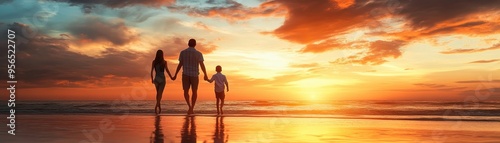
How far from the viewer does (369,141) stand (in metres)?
6.68

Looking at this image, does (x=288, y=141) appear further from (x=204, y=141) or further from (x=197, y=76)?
(x=197, y=76)

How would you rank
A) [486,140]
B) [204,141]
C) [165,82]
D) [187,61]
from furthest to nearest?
1. [165,82]
2. [187,61]
3. [486,140]
4. [204,141]

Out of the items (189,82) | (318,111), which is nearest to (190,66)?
(189,82)

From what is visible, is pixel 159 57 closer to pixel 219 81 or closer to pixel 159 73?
pixel 159 73

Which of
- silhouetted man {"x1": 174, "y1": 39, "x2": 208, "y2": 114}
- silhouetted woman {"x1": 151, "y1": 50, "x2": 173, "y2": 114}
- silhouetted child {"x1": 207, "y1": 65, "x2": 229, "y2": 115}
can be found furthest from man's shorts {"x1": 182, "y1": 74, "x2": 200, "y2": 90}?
silhouetted child {"x1": 207, "y1": 65, "x2": 229, "y2": 115}

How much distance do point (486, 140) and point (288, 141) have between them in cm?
328

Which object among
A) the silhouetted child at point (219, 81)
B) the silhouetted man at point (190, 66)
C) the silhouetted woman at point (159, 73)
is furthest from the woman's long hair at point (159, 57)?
the silhouetted child at point (219, 81)

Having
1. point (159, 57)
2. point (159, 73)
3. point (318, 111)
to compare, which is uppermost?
point (159, 57)

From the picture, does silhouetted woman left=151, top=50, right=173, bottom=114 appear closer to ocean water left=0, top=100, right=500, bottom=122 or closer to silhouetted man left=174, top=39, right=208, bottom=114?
silhouetted man left=174, top=39, right=208, bottom=114

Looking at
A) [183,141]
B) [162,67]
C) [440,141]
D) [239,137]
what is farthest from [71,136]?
[162,67]

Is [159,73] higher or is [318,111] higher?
[159,73]

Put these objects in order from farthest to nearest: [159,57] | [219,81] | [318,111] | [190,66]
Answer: [318,111] < [219,81] < [159,57] < [190,66]

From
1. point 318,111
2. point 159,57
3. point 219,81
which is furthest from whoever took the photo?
point 318,111

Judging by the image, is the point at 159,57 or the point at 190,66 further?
the point at 159,57
